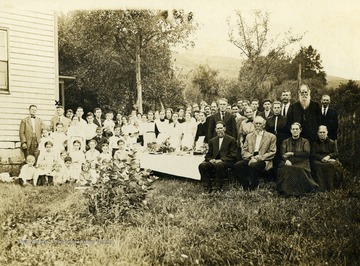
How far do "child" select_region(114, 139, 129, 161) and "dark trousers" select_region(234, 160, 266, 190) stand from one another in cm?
107

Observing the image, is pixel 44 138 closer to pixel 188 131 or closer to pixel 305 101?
pixel 188 131

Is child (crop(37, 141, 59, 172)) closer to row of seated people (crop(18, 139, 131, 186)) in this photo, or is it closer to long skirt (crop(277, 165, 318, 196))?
row of seated people (crop(18, 139, 131, 186))

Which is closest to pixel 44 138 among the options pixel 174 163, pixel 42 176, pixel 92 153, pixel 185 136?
pixel 42 176

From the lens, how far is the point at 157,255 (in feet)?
9.87

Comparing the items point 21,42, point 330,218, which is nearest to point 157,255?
point 330,218

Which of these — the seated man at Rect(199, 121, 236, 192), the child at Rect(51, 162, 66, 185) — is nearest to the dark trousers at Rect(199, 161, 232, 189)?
the seated man at Rect(199, 121, 236, 192)

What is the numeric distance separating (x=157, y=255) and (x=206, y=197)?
0.81 meters

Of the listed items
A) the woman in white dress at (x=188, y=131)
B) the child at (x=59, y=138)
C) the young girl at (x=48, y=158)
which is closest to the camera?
the young girl at (x=48, y=158)

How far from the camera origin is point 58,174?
12.8 feet

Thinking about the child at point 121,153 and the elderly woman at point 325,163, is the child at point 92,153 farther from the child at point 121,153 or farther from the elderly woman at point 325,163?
the elderly woman at point 325,163

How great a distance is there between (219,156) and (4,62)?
2.28 metres

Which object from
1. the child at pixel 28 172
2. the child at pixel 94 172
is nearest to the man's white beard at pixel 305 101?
the child at pixel 94 172

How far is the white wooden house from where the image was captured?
3.73 meters

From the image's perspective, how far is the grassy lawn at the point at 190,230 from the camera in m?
2.98
